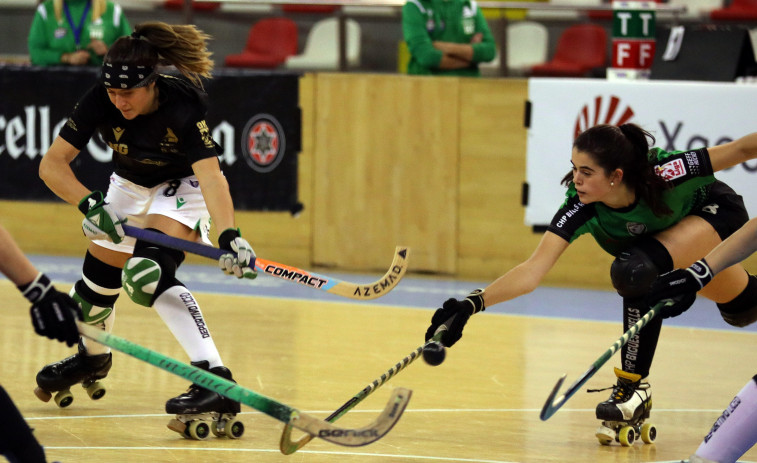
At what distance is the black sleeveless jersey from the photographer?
16.6 ft

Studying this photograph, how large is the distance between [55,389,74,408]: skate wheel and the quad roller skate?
2298 millimetres

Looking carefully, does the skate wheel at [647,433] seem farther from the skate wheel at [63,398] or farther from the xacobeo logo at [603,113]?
the xacobeo logo at [603,113]

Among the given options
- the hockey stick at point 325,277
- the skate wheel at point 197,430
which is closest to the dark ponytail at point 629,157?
the hockey stick at point 325,277

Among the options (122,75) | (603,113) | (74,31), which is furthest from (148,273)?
(74,31)

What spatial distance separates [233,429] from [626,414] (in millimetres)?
1583

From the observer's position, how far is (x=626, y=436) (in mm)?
5008

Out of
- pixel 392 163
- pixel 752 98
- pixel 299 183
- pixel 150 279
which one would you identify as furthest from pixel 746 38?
pixel 150 279

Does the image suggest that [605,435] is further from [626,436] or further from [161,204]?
[161,204]

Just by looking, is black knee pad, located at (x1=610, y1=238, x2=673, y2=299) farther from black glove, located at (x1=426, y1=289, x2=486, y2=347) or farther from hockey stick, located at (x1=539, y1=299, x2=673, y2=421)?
black glove, located at (x1=426, y1=289, x2=486, y2=347)

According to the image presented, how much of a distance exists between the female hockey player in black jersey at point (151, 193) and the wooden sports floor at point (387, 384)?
312mm

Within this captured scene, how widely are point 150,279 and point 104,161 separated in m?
5.12

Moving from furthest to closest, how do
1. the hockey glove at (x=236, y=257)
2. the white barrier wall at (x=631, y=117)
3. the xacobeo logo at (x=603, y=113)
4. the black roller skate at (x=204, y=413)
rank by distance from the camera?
the xacobeo logo at (x=603, y=113)
the white barrier wall at (x=631, y=117)
the black roller skate at (x=204, y=413)
the hockey glove at (x=236, y=257)

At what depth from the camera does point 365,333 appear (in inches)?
293

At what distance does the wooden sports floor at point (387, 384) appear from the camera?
4865 mm
